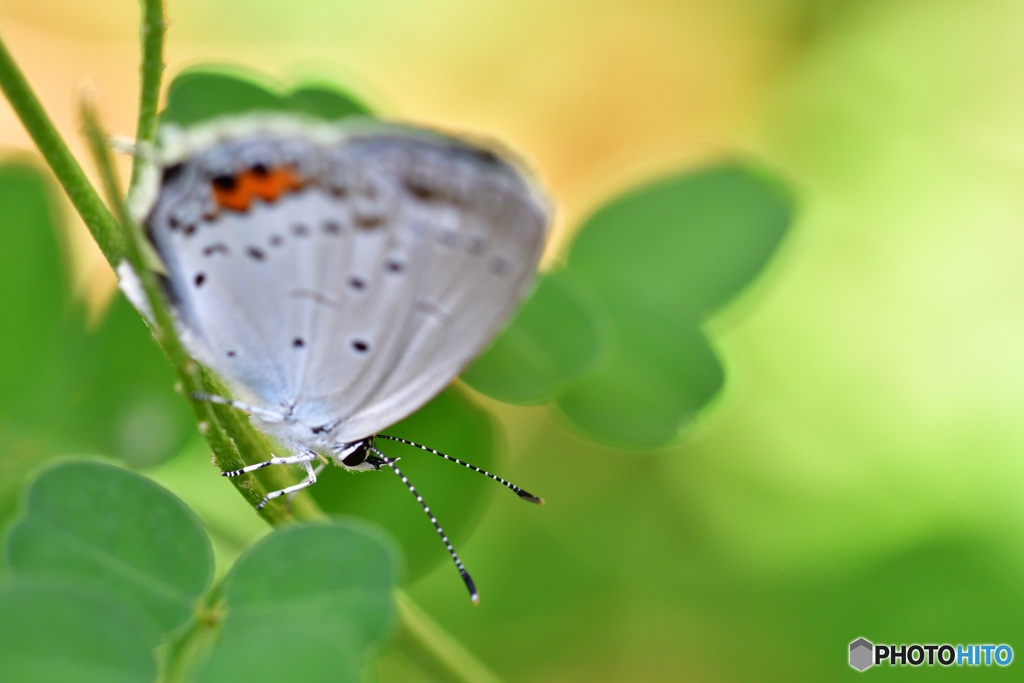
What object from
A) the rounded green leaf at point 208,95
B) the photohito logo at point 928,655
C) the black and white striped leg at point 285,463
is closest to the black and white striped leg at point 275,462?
the black and white striped leg at point 285,463

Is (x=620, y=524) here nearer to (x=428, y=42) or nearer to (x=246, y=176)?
(x=246, y=176)

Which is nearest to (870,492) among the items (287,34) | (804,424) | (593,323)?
(804,424)

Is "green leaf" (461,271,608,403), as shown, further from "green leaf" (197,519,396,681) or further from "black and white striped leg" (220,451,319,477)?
"green leaf" (197,519,396,681)

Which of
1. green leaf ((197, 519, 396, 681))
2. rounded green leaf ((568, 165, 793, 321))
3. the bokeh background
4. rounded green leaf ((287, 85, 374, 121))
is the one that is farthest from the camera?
the bokeh background

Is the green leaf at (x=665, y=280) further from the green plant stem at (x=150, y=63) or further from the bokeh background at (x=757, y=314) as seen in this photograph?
the green plant stem at (x=150, y=63)

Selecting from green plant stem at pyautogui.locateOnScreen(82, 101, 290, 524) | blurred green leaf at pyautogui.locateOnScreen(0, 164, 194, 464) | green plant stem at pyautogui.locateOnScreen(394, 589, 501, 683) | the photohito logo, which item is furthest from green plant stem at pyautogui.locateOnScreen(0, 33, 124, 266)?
the photohito logo

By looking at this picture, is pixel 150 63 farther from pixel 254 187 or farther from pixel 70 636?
pixel 70 636
